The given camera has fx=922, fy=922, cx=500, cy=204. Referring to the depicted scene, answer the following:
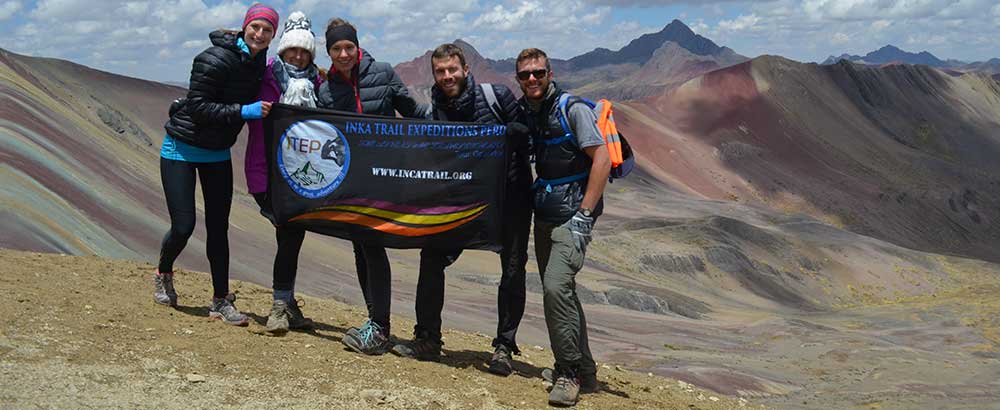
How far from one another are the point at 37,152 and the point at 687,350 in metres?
9.89

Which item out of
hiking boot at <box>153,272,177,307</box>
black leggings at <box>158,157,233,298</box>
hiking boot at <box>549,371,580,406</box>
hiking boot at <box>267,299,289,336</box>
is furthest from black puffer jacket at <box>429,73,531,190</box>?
hiking boot at <box>153,272,177,307</box>

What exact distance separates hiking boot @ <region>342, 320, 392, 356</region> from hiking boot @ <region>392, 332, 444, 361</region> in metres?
0.11

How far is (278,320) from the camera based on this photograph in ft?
18.1

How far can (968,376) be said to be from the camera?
14844mm

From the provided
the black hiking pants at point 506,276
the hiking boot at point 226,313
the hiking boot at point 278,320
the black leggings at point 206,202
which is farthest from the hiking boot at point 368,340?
the black leggings at point 206,202

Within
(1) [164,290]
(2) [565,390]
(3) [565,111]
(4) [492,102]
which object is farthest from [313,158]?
(2) [565,390]

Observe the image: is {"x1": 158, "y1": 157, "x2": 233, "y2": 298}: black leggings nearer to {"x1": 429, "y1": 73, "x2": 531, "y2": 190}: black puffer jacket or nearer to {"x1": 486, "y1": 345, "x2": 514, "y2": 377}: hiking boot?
{"x1": 429, "y1": 73, "x2": 531, "y2": 190}: black puffer jacket

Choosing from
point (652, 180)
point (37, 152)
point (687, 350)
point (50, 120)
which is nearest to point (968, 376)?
point (687, 350)

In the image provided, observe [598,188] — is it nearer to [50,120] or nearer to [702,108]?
[50,120]

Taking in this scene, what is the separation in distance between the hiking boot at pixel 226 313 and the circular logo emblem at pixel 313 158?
943mm

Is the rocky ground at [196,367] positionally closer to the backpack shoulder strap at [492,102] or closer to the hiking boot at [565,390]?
the hiking boot at [565,390]

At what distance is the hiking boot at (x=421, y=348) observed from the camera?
5422 mm

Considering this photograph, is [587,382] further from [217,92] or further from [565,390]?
[217,92]

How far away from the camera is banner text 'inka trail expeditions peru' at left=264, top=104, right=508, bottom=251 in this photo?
5219 millimetres
